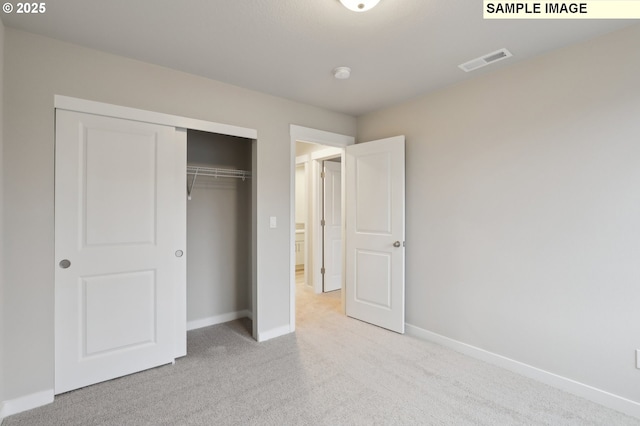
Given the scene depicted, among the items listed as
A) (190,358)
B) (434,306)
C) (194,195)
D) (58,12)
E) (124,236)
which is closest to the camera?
(58,12)

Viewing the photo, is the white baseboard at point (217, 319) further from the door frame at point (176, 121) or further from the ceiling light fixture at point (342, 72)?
the ceiling light fixture at point (342, 72)

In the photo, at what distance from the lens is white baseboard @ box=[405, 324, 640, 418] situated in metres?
1.99

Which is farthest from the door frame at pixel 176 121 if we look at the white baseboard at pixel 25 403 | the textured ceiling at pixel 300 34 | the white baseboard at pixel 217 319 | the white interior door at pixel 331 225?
the white interior door at pixel 331 225

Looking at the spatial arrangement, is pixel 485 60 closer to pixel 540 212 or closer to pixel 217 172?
pixel 540 212

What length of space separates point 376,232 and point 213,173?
76.4 inches

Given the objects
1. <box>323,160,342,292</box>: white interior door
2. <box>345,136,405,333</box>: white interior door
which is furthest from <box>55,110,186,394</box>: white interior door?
<box>323,160,342,292</box>: white interior door

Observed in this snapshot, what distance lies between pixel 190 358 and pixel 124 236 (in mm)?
1188

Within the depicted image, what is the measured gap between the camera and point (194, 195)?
11.2ft

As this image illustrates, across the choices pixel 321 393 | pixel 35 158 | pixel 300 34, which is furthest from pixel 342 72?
pixel 321 393

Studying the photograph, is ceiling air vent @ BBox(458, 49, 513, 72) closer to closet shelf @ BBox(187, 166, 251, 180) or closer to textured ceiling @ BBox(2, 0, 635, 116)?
textured ceiling @ BBox(2, 0, 635, 116)

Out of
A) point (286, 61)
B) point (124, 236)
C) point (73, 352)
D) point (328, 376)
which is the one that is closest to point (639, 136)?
point (286, 61)

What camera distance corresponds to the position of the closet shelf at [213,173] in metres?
3.27

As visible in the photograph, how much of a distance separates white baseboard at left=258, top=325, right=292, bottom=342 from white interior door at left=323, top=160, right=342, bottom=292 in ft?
5.64

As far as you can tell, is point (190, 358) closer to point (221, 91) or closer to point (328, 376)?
point (328, 376)
